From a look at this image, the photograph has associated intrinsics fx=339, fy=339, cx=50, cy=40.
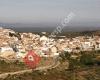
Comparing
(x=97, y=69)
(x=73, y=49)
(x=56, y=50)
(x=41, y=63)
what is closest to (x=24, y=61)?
(x=41, y=63)

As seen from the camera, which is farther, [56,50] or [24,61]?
[56,50]

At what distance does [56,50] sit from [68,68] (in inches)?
402

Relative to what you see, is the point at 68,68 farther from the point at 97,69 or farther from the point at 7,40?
the point at 7,40

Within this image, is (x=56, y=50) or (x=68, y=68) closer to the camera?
(x=68, y=68)

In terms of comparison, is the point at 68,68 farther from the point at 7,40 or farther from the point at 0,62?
the point at 7,40

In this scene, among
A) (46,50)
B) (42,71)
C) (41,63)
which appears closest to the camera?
(42,71)

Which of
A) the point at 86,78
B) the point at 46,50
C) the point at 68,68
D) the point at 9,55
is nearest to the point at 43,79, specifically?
the point at 86,78

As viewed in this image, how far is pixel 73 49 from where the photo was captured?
150 ft

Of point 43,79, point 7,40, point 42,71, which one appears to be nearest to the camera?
point 43,79

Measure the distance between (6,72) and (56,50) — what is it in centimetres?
1461

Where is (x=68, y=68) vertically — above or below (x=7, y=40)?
below

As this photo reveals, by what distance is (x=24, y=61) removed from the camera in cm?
3288

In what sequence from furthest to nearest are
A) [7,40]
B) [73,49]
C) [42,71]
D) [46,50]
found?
[73,49], [7,40], [46,50], [42,71]

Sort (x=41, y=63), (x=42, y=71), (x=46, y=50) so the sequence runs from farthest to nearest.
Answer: (x=46, y=50) < (x=41, y=63) < (x=42, y=71)
